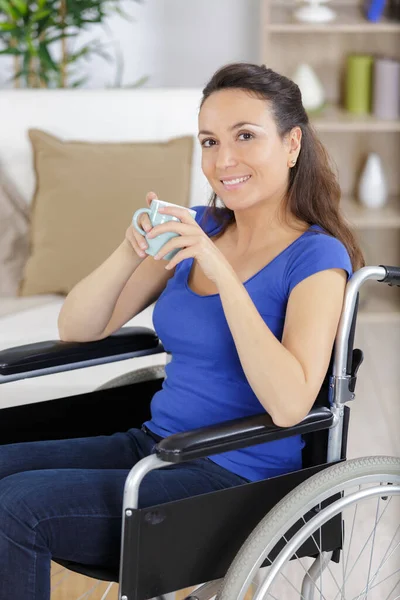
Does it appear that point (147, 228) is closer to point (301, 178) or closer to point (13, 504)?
point (301, 178)

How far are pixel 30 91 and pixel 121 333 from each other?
137 cm

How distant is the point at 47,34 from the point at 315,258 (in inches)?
105

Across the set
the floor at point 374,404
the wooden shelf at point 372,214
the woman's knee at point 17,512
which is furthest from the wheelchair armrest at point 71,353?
the wooden shelf at point 372,214

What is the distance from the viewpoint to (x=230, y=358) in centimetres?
144

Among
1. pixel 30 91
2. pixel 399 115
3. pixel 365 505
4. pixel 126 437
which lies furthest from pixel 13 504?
pixel 399 115

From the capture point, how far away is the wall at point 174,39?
3930 millimetres

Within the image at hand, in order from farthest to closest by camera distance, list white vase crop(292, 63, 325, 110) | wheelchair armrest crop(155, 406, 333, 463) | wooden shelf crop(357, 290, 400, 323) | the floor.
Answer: wooden shelf crop(357, 290, 400, 323) → white vase crop(292, 63, 325, 110) → the floor → wheelchair armrest crop(155, 406, 333, 463)

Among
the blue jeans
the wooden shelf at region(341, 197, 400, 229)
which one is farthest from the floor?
the blue jeans

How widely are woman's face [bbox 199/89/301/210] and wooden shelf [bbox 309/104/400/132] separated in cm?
218

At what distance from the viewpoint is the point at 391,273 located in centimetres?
142

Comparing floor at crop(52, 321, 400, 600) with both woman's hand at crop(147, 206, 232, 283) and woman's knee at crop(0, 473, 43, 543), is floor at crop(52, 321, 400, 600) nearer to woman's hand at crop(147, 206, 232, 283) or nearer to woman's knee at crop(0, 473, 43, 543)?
woman's knee at crop(0, 473, 43, 543)

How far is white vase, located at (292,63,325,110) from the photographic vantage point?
3664mm

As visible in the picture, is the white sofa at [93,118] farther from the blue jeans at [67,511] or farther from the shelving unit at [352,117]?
the blue jeans at [67,511]

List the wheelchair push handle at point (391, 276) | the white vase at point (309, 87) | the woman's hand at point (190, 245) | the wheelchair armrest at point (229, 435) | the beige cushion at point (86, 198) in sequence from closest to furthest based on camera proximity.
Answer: the wheelchair armrest at point (229, 435) → the woman's hand at point (190, 245) → the wheelchair push handle at point (391, 276) → the beige cushion at point (86, 198) → the white vase at point (309, 87)
